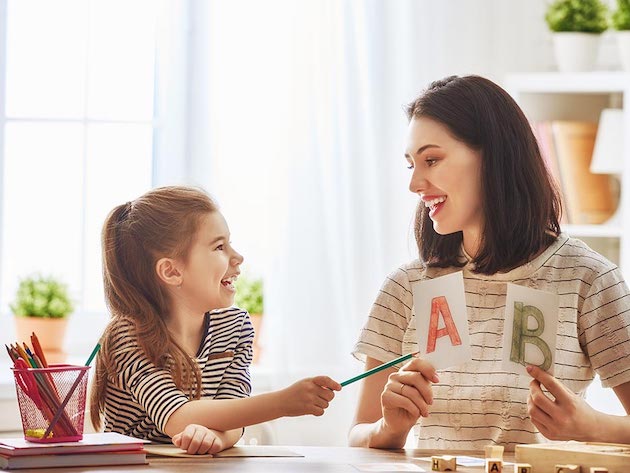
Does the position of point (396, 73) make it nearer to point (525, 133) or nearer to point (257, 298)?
point (257, 298)

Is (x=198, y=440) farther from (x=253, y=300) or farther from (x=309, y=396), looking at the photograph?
(x=253, y=300)

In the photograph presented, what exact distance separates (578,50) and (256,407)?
2048 millimetres

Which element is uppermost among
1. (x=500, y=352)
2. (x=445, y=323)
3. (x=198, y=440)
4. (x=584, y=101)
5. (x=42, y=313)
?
(x=584, y=101)

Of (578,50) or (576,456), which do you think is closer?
(576,456)

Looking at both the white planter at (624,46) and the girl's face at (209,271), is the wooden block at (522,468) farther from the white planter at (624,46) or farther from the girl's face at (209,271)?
the white planter at (624,46)

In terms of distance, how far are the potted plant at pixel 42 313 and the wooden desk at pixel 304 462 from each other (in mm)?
1754

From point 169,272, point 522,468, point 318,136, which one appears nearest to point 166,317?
point 169,272

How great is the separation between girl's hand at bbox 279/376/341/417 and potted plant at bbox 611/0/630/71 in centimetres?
198

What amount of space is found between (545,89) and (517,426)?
5.31 feet

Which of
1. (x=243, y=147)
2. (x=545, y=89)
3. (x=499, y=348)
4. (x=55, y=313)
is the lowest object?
(x=55, y=313)

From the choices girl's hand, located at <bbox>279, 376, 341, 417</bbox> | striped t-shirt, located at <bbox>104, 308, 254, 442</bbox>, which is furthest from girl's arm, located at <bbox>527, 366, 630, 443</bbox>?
striped t-shirt, located at <bbox>104, 308, 254, 442</bbox>

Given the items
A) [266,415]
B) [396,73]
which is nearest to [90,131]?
[396,73]

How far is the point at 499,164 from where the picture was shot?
87.4 inches

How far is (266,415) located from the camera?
6.36ft
